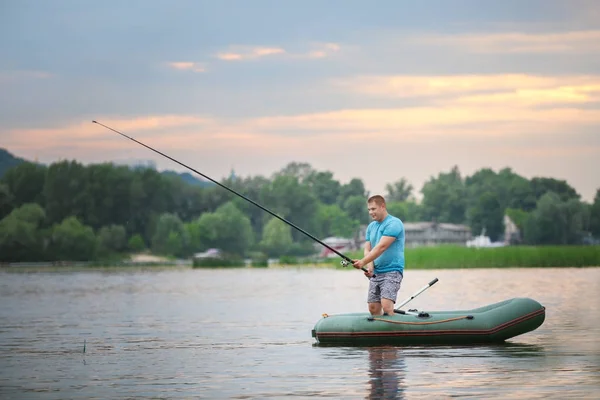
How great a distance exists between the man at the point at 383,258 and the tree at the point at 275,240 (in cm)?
13021

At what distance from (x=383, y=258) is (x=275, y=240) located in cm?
13205

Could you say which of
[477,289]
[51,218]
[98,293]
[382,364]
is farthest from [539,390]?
[51,218]

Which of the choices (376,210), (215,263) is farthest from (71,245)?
(376,210)

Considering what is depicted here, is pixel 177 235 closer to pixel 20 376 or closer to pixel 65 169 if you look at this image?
pixel 65 169

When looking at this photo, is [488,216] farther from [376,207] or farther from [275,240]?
[376,207]

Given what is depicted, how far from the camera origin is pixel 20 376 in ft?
46.6

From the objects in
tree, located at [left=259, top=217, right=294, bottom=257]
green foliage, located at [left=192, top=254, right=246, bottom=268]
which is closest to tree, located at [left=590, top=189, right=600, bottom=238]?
tree, located at [left=259, top=217, right=294, bottom=257]

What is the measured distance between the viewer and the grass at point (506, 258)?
58094mm

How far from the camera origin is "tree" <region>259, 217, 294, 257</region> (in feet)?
485

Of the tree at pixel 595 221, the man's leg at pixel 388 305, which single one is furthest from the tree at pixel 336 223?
the man's leg at pixel 388 305

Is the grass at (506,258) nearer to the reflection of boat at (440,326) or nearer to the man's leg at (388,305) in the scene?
the reflection of boat at (440,326)

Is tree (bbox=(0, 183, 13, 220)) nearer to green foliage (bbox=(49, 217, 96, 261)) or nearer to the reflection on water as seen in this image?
green foliage (bbox=(49, 217, 96, 261))

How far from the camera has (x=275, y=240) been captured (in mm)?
148125

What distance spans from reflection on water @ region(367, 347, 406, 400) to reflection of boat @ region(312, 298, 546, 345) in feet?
0.78
